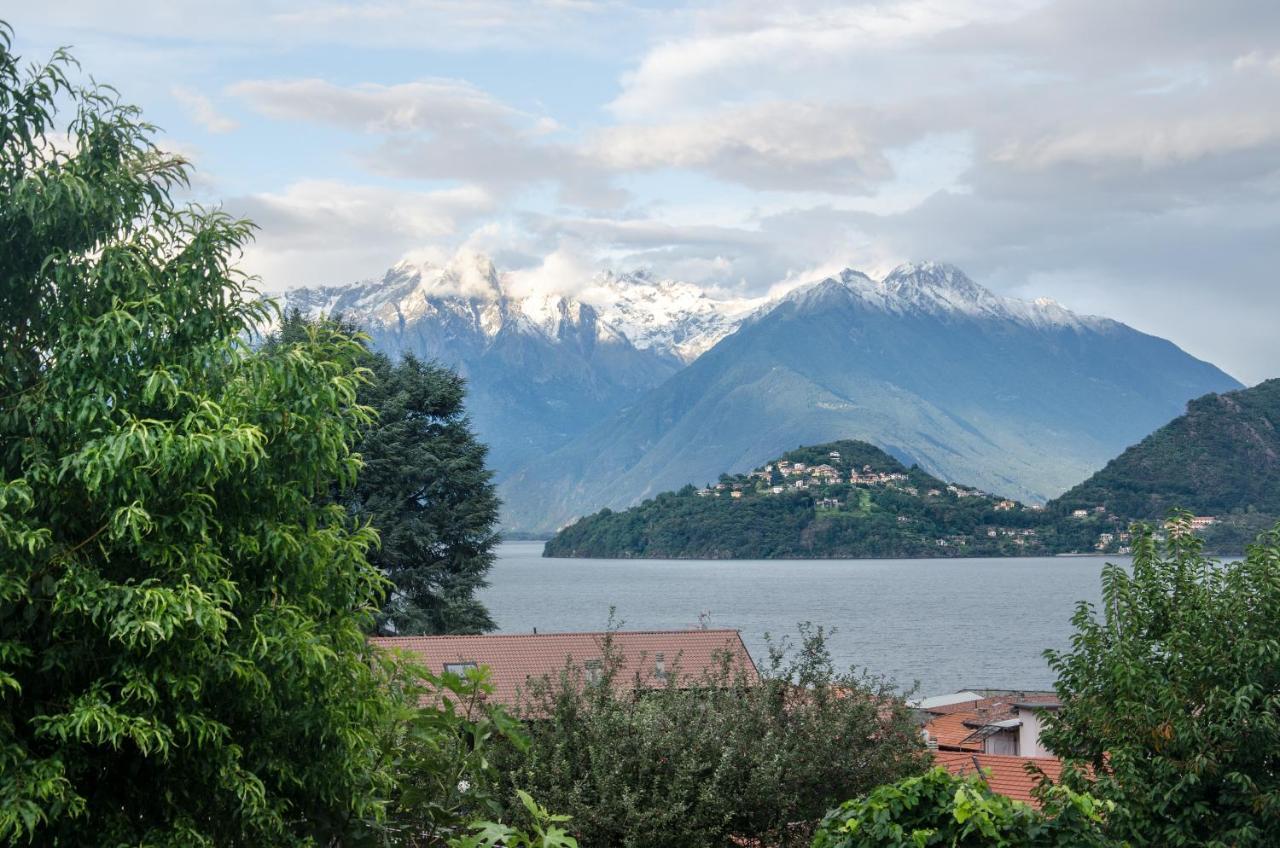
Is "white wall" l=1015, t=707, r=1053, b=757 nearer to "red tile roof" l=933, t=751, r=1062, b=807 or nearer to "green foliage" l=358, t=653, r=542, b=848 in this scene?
"red tile roof" l=933, t=751, r=1062, b=807

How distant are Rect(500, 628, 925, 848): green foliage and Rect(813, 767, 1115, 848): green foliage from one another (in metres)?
5.66

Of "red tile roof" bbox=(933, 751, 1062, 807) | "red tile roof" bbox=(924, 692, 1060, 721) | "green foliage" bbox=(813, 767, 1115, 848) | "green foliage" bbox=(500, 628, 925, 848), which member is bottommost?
"red tile roof" bbox=(924, 692, 1060, 721)

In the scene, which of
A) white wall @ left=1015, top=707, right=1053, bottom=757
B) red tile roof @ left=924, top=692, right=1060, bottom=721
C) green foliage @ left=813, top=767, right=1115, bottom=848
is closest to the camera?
green foliage @ left=813, top=767, right=1115, bottom=848

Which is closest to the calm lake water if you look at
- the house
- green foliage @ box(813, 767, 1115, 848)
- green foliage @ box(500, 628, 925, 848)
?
the house

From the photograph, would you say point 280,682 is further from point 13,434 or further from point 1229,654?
point 1229,654

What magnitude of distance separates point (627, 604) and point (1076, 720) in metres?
115

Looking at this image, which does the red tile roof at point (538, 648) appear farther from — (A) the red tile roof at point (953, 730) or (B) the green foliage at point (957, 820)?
(B) the green foliage at point (957, 820)

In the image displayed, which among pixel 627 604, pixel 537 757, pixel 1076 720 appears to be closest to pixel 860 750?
pixel 1076 720

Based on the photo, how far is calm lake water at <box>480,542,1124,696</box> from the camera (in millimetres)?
87250

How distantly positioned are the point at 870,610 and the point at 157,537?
403 ft

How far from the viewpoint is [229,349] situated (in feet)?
31.0

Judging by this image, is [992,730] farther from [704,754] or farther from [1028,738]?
[704,754]

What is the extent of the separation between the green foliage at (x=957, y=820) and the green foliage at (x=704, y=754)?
566 cm

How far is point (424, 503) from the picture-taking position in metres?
47.7
